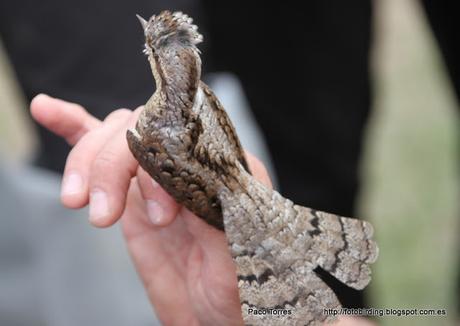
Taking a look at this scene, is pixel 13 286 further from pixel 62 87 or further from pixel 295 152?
pixel 295 152

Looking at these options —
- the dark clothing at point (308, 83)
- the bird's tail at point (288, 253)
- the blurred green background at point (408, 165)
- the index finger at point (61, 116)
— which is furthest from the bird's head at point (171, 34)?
the blurred green background at point (408, 165)

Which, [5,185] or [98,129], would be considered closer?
[98,129]

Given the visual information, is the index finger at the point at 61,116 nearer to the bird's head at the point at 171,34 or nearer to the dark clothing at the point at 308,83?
the bird's head at the point at 171,34

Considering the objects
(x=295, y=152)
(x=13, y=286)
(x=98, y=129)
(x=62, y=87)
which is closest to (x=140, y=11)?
(x=62, y=87)

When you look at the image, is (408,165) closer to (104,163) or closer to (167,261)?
(167,261)

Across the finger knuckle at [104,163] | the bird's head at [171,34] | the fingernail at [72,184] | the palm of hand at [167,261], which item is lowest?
the palm of hand at [167,261]

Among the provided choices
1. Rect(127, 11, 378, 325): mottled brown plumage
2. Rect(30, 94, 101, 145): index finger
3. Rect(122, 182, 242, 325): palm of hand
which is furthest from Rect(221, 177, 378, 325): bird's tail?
Rect(30, 94, 101, 145): index finger
